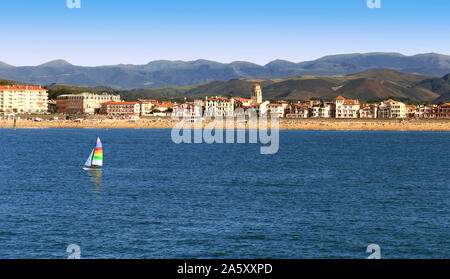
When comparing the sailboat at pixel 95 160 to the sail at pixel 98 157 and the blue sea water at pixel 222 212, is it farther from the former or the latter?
the blue sea water at pixel 222 212

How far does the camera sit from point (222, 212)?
3522 centimetres

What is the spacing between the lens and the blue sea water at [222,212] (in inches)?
1024

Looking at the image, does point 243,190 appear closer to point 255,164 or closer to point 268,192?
point 268,192

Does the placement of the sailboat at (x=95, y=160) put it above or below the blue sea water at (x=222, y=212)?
above

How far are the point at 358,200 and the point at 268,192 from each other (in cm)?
770

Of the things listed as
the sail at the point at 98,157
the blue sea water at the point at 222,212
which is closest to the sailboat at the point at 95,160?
the sail at the point at 98,157

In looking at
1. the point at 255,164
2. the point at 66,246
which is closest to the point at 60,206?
the point at 66,246

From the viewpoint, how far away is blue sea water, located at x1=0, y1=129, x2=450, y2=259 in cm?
2602

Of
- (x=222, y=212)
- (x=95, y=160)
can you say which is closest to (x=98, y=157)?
(x=95, y=160)

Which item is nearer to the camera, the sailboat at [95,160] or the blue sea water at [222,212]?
the blue sea water at [222,212]

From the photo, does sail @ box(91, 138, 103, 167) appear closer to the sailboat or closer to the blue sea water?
the sailboat

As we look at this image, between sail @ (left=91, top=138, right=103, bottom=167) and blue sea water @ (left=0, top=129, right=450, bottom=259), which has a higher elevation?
sail @ (left=91, top=138, right=103, bottom=167)

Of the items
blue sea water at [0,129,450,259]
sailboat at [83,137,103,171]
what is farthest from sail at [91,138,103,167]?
blue sea water at [0,129,450,259]

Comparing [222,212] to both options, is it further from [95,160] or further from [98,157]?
[95,160]
